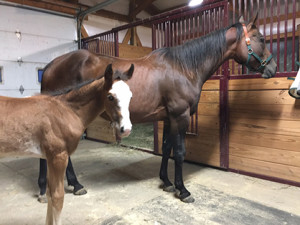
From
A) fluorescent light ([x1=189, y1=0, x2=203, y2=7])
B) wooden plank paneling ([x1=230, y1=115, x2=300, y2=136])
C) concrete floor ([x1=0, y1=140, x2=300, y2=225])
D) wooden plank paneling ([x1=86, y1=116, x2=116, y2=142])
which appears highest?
fluorescent light ([x1=189, y1=0, x2=203, y2=7])

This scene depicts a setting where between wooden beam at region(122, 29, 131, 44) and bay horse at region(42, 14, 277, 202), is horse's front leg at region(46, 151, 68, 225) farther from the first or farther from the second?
wooden beam at region(122, 29, 131, 44)

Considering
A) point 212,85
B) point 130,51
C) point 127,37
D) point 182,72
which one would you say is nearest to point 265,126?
point 212,85

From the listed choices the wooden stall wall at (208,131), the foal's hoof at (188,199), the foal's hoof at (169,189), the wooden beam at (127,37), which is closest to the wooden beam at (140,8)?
the wooden beam at (127,37)

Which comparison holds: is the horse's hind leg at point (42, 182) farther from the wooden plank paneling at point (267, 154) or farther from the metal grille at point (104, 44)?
the metal grille at point (104, 44)

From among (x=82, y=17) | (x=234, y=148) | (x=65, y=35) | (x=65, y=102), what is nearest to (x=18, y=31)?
(x=65, y=35)

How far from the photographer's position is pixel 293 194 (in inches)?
89.0

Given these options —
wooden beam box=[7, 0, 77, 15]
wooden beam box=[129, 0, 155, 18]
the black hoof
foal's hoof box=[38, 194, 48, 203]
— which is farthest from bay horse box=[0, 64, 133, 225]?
wooden beam box=[129, 0, 155, 18]

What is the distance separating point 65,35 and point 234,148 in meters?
4.25

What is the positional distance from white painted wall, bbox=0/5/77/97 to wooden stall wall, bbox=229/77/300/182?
372cm

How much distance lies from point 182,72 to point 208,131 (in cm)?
107

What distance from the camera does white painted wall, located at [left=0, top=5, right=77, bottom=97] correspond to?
4227mm

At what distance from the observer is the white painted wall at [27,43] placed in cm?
423

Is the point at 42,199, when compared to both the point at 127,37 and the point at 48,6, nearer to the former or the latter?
the point at 48,6

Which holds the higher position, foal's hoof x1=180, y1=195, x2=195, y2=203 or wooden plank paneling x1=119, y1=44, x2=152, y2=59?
wooden plank paneling x1=119, y1=44, x2=152, y2=59
